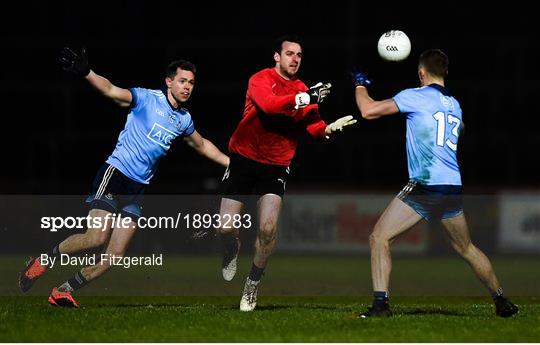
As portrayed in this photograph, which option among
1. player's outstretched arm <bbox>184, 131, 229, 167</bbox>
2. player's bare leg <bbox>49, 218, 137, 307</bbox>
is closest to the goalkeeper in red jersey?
player's outstretched arm <bbox>184, 131, 229, 167</bbox>

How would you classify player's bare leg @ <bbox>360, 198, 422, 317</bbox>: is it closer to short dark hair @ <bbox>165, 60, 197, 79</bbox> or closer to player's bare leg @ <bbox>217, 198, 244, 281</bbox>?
player's bare leg @ <bbox>217, 198, 244, 281</bbox>

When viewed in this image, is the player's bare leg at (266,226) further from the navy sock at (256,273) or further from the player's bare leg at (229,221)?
the player's bare leg at (229,221)

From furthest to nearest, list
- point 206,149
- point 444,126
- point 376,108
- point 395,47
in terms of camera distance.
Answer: point 206,149 → point 395,47 → point 444,126 → point 376,108

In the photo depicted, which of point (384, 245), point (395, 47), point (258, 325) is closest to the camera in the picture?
point (258, 325)

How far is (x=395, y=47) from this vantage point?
10.3 m

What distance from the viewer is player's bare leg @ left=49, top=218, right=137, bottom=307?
10367mm

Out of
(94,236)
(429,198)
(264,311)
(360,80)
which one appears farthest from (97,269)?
(429,198)

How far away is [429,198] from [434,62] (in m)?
1.13

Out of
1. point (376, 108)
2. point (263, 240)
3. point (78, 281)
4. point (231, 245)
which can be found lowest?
point (78, 281)

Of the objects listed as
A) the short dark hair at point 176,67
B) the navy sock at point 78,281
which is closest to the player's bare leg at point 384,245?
the short dark hair at point 176,67

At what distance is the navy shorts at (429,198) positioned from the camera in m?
9.67

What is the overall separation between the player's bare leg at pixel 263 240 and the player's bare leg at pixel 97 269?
1148 mm

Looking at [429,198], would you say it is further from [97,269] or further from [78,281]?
[78,281]

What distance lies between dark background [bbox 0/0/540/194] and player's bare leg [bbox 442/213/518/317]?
1434 centimetres
